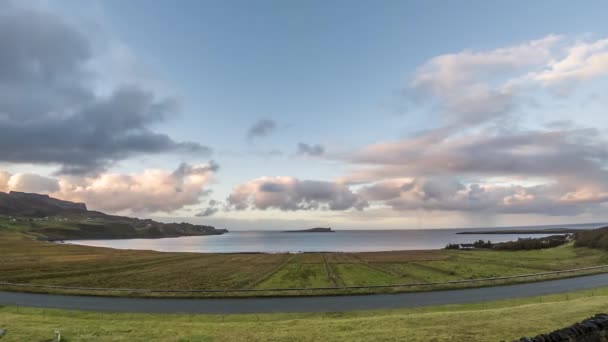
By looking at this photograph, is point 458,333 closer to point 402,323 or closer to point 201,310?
point 402,323

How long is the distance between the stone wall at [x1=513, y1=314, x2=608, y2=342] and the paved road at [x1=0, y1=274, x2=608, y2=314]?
21637mm

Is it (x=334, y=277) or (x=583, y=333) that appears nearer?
(x=583, y=333)

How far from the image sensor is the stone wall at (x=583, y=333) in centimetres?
1325

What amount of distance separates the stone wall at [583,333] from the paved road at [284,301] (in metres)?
21.6

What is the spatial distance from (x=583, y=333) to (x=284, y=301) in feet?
97.3

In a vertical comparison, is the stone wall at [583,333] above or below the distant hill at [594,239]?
above

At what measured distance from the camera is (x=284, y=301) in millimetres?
39469

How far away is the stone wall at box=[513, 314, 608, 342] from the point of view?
43.5ft

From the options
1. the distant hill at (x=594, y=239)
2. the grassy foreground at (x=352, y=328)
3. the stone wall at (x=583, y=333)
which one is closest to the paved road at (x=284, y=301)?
the grassy foreground at (x=352, y=328)

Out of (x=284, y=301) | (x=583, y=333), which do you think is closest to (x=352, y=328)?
(x=583, y=333)

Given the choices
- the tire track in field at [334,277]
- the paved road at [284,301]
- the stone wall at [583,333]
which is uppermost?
the stone wall at [583,333]

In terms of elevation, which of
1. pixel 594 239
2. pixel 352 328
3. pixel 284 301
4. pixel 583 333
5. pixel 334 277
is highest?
pixel 583 333

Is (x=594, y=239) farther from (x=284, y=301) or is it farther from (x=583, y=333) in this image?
(x=583, y=333)

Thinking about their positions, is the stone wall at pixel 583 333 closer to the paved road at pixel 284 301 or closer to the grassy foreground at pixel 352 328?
the grassy foreground at pixel 352 328
